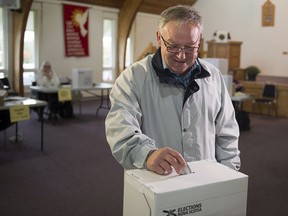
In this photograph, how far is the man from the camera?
3.42ft

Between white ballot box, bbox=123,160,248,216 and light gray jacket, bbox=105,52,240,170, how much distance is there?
15 centimetres

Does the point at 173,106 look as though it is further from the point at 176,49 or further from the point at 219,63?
the point at 219,63

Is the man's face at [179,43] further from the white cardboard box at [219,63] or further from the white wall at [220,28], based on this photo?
the white wall at [220,28]

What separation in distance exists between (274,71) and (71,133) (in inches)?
262

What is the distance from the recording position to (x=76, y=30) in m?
8.91

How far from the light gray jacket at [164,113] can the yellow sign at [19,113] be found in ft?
10.2

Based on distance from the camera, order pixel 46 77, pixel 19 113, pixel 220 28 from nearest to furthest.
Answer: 1. pixel 19 113
2. pixel 46 77
3. pixel 220 28

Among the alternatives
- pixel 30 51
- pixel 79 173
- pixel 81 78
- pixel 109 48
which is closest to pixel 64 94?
pixel 81 78

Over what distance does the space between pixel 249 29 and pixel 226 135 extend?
9.69 m

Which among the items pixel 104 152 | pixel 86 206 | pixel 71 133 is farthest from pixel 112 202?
pixel 71 133

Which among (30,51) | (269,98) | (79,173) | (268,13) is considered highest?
(268,13)

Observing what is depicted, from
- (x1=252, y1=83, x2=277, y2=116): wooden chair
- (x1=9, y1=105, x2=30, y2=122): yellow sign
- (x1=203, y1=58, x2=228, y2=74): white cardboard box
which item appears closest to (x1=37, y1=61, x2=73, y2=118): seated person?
(x1=9, y1=105, x2=30, y2=122): yellow sign

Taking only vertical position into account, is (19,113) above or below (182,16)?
below

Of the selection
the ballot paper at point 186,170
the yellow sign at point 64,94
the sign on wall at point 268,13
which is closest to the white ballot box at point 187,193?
Answer: the ballot paper at point 186,170
